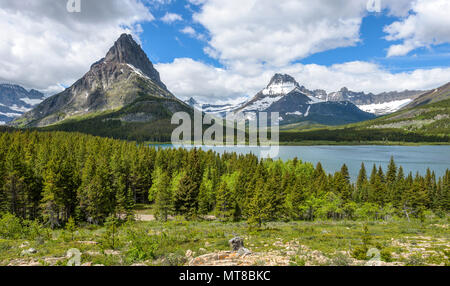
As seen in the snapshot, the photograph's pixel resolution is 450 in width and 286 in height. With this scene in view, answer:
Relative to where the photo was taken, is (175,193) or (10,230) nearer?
(10,230)

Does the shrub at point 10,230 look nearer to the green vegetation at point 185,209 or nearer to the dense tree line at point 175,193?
the green vegetation at point 185,209

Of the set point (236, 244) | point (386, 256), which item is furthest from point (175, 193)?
point (386, 256)

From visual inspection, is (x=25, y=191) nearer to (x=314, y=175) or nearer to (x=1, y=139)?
(x=1, y=139)

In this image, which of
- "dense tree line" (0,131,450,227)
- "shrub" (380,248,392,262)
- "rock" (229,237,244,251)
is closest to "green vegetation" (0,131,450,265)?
"shrub" (380,248,392,262)

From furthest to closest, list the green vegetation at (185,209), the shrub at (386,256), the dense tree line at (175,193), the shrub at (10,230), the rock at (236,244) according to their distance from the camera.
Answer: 1. the dense tree line at (175,193)
2. the shrub at (10,230)
3. the green vegetation at (185,209)
4. the rock at (236,244)
5. the shrub at (386,256)

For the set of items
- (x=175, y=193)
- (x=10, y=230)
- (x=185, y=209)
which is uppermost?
(x=10, y=230)

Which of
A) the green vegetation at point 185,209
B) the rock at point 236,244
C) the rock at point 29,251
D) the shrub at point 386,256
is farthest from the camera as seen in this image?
the green vegetation at point 185,209

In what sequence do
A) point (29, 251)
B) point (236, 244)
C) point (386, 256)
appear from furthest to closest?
point (236, 244) < point (29, 251) < point (386, 256)

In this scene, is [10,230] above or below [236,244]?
below

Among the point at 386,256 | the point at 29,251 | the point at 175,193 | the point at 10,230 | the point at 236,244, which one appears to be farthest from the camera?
the point at 175,193

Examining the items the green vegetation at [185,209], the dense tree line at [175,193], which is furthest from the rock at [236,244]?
the dense tree line at [175,193]

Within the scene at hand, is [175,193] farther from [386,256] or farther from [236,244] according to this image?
[386,256]

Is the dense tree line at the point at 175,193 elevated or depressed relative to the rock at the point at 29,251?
depressed
